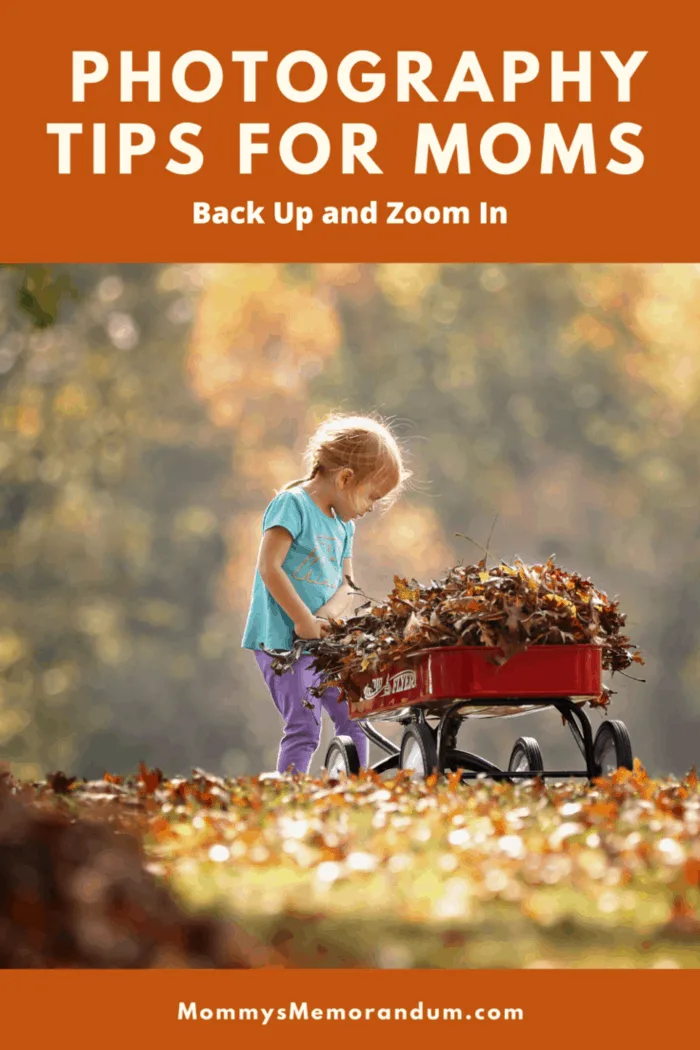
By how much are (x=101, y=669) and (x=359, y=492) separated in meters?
20.7

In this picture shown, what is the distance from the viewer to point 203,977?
10.2 ft

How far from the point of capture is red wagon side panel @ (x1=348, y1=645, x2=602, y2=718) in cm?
611

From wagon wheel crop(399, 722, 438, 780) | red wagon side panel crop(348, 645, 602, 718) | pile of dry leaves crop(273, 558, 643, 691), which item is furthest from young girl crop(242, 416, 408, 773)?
red wagon side panel crop(348, 645, 602, 718)

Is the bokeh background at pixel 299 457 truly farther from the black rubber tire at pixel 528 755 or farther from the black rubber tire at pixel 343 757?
the black rubber tire at pixel 343 757

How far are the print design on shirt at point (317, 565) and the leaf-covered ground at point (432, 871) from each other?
2514 millimetres

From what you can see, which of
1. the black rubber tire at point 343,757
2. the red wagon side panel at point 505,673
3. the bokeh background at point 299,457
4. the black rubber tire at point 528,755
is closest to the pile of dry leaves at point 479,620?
the red wagon side panel at point 505,673

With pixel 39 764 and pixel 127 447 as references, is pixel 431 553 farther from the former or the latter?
pixel 39 764

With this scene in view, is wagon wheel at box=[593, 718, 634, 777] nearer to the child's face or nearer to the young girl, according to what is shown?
the young girl

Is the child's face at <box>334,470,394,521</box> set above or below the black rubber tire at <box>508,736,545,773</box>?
above

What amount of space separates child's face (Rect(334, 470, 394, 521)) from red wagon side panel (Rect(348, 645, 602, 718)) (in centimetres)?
144

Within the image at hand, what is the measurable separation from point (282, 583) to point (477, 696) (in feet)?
4.97

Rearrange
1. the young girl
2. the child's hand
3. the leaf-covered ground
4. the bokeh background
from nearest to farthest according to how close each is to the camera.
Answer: the leaf-covered ground, the child's hand, the young girl, the bokeh background

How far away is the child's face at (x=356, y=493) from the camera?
7.57 metres

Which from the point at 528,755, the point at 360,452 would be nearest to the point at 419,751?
the point at 528,755
